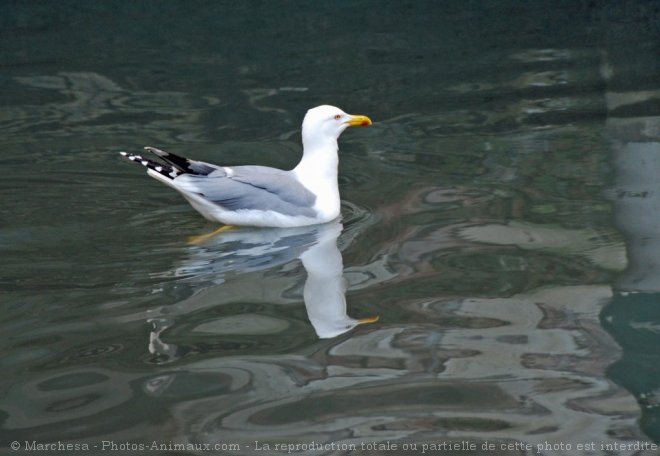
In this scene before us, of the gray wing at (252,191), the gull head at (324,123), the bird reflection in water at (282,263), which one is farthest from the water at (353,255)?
the gull head at (324,123)

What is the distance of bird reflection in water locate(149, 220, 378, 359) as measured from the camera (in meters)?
5.93

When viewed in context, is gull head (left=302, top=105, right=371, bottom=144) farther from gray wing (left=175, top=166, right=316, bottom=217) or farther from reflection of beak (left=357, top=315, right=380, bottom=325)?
reflection of beak (left=357, top=315, right=380, bottom=325)

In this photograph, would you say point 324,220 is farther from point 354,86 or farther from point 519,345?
point 354,86

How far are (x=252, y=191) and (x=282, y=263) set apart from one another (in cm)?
73

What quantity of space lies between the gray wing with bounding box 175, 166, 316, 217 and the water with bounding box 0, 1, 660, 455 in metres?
0.18

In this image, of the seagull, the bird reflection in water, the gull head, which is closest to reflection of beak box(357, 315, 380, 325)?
the bird reflection in water

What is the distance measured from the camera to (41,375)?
17.6 ft

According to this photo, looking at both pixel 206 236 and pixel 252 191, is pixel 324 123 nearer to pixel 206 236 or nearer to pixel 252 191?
pixel 252 191

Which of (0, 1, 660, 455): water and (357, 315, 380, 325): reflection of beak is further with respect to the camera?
(357, 315, 380, 325): reflection of beak

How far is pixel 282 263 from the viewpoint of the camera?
271 inches

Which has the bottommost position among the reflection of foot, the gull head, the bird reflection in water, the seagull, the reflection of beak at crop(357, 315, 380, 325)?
the reflection of beak at crop(357, 315, 380, 325)

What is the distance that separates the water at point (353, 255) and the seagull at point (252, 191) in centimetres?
12

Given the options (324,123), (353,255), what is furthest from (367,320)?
(324,123)

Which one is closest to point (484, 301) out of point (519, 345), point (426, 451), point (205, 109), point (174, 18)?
point (519, 345)
